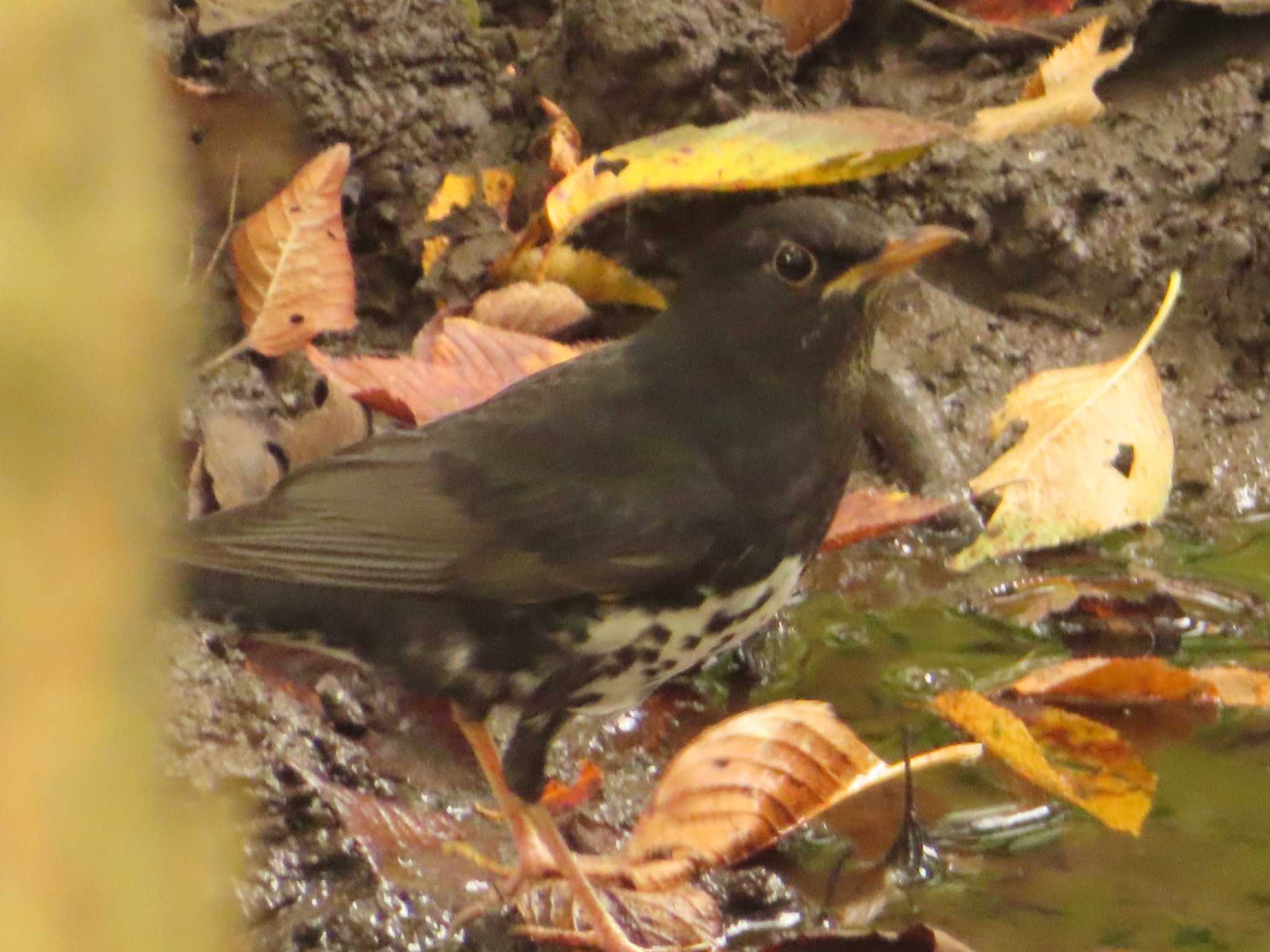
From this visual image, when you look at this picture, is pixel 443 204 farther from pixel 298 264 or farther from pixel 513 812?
pixel 513 812

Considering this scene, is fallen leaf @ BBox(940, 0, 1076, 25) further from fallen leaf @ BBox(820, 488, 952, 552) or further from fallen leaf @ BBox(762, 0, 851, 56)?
fallen leaf @ BBox(820, 488, 952, 552)

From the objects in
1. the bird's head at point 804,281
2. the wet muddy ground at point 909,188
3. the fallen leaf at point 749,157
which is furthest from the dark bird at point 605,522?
the fallen leaf at point 749,157

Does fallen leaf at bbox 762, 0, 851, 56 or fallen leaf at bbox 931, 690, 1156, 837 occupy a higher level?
fallen leaf at bbox 762, 0, 851, 56

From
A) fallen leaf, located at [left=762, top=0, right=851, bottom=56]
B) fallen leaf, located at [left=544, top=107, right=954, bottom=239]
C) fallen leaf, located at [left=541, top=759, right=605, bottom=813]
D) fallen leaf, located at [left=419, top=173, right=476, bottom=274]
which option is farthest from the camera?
fallen leaf, located at [left=762, top=0, right=851, bottom=56]

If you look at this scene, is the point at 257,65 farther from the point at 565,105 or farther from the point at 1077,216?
the point at 1077,216

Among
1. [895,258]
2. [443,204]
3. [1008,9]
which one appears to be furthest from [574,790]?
[1008,9]

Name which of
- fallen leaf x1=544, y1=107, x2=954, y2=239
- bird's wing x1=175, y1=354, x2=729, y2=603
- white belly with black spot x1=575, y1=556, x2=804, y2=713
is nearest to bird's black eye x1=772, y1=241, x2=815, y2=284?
bird's wing x1=175, y1=354, x2=729, y2=603
